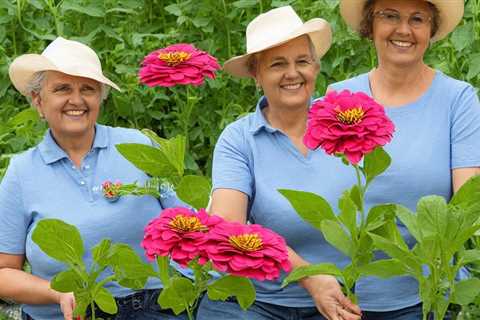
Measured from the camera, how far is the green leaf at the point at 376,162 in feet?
6.05

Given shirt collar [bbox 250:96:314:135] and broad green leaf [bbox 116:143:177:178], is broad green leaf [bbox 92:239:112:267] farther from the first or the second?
shirt collar [bbox 250:96:314:135]

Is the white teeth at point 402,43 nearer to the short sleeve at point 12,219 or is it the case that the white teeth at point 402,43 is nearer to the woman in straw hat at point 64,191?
the woman in straw hat at point 64,191

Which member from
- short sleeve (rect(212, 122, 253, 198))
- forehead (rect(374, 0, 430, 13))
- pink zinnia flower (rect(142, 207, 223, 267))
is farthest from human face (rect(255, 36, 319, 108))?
pink zinnia flower (rect(142, 207, 223, 267))

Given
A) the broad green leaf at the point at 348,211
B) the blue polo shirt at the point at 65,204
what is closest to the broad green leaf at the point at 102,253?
the broad green leaf at the point at 348,211

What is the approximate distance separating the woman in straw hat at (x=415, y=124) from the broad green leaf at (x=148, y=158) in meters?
0.59

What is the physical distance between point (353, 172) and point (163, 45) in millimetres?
1448

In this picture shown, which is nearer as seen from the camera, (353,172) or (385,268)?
(385,268)

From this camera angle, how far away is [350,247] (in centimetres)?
186

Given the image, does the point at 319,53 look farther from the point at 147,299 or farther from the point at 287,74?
the point at 147,299

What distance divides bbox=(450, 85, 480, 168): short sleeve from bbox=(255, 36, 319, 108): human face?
0.36m

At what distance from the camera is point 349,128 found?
1.72 meters

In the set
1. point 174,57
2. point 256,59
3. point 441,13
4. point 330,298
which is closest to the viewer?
point 330,298

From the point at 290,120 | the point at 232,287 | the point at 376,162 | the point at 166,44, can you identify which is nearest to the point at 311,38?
the point at 290,120

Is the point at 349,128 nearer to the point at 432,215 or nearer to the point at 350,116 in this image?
the point at 350,116
